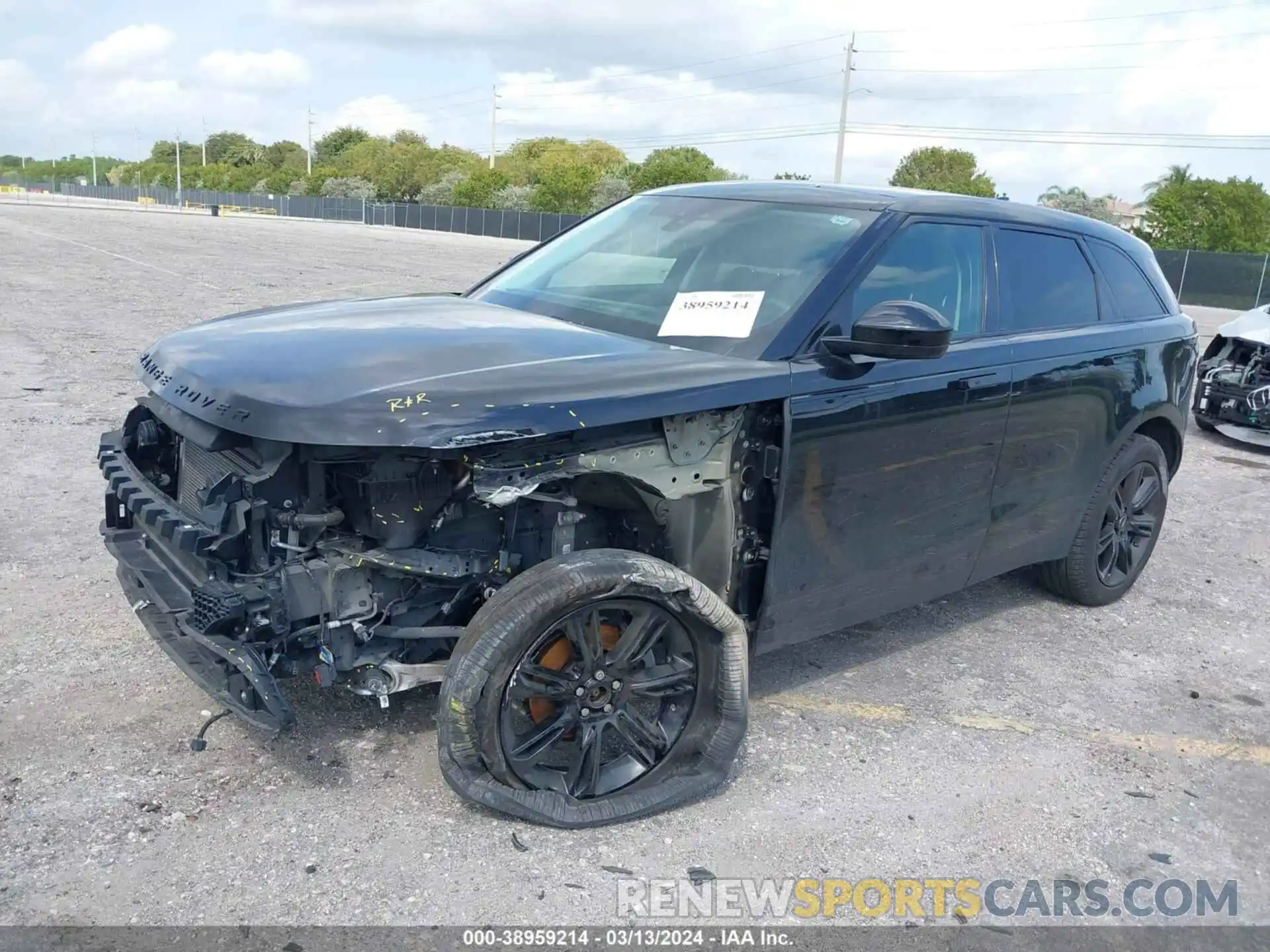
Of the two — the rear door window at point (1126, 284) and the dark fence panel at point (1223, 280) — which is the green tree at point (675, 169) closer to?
the dark fence panel at point (1223, 280)

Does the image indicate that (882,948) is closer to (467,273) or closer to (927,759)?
(927,759)

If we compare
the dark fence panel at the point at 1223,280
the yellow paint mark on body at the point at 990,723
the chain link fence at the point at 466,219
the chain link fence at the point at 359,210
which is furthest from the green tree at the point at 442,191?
the yellow paint mark on body at the point at 990,723

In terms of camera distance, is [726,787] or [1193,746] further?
[1193,746]

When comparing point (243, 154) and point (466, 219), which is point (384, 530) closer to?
point (466, 219)

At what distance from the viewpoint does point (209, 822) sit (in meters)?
2.98

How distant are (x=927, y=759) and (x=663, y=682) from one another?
1089 mm

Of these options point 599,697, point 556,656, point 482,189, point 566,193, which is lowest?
point 599,697

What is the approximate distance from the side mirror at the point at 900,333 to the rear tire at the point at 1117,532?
1.94m

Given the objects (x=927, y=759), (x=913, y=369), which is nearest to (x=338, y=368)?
(x=913, y=369)

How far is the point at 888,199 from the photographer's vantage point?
4.07m

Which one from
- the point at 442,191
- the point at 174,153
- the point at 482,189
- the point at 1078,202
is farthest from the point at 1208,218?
the point at 174,153

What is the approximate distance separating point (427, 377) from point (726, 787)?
1602mm

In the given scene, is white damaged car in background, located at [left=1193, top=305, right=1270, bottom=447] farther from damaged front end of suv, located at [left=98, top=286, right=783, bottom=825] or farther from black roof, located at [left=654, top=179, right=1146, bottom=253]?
damaged front end of suv, located at [left=98, top=286, right=783, bottom=825]

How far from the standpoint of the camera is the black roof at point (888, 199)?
13.3 ft
